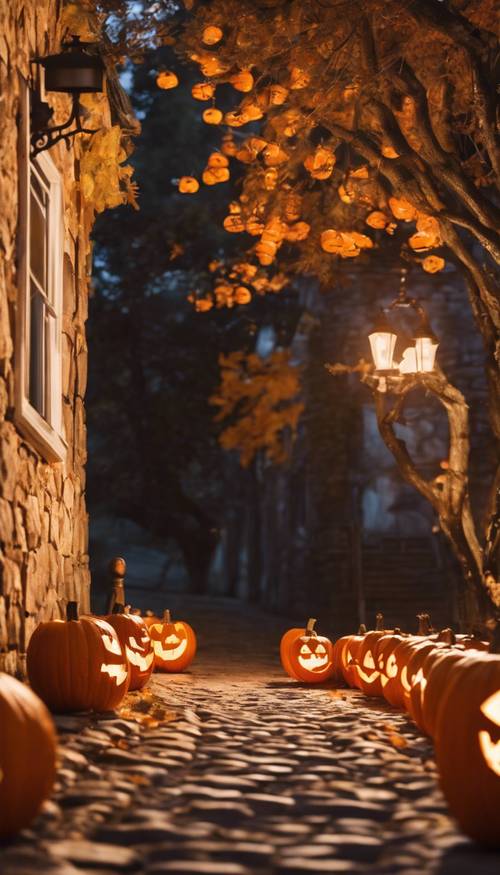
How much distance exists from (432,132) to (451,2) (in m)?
0.98

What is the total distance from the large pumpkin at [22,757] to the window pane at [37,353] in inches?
132

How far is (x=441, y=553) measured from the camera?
21.0 m

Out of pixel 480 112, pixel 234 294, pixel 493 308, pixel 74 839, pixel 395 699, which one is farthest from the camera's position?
pixel 234 294

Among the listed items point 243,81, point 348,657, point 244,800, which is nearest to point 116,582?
point 348,657

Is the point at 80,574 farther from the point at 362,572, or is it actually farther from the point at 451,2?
the point at 362,572

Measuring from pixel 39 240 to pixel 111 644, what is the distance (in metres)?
2.60

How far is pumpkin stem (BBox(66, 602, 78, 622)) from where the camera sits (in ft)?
21.4

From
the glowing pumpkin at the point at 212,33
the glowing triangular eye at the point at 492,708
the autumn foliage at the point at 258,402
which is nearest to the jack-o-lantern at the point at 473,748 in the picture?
the glowing triangular eye at the point at 492,708

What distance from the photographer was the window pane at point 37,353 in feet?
24.1

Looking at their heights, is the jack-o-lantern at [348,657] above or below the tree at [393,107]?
below

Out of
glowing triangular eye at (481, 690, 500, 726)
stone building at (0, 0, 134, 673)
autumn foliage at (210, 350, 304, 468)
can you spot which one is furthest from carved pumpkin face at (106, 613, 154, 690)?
autumn foliage at (210, 350, 304, 468)

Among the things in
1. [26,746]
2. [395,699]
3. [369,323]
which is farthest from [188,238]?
[26,746]

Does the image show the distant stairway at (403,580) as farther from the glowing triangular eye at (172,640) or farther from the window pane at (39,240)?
the window pane at (39,240)

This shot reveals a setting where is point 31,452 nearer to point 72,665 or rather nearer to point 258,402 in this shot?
point 72,665
